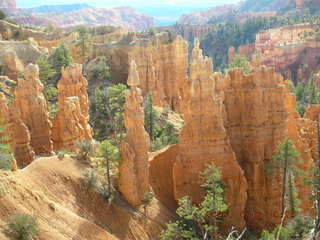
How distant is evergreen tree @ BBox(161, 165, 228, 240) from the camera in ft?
72.5

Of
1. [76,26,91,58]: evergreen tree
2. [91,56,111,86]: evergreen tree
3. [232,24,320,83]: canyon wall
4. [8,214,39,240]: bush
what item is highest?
[76,26,91,58]: evergreen tree

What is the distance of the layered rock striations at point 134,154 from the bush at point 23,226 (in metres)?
6.68

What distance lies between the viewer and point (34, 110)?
93.9 feet

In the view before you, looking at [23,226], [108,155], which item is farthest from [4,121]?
[23,226]

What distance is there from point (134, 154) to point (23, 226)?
7.86 metres

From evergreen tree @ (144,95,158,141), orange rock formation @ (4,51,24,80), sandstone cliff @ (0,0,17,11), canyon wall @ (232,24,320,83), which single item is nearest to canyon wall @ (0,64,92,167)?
evergreen tree @ (144,95,158,141)

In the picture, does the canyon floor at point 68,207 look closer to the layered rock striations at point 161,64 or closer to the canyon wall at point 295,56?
the layered rock striations at point 161,64

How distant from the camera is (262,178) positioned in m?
27.8

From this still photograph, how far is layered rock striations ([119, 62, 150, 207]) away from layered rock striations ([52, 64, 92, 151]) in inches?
202

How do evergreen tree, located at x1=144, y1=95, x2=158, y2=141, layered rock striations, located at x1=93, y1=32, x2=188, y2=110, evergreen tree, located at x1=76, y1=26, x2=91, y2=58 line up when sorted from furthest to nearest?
evergreen tree, located at x1=76, y1=26, x2=91, y2=58
layered rock striations, located at x1=93, y1=32, x2=188, y2=110
evergreen tree, located at x1=144, y1=95, x2=158, y2=141

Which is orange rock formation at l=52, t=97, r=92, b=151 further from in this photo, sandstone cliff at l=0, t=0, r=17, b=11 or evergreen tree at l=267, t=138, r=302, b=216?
sandstone cliff at l=0, t=0, r=17, b=11

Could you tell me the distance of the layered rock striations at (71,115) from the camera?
28750mm

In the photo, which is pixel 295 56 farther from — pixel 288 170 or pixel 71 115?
pixel 71 115

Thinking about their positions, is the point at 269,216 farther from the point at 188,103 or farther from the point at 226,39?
the point at 226,39
